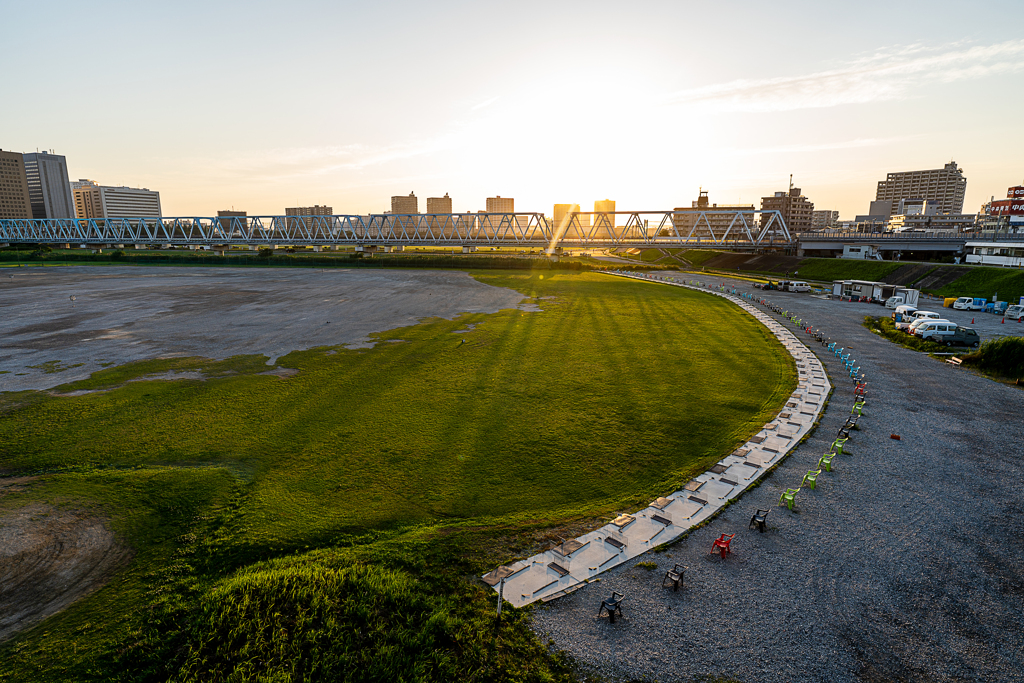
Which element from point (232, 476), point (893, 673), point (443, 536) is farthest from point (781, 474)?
point (232, 476)

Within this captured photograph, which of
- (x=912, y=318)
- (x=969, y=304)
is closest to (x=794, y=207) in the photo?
(x=969, y=304)

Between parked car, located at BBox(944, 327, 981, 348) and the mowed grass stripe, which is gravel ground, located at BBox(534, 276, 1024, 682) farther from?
→ parked car, located at BBox(944, 327, 981, 348)

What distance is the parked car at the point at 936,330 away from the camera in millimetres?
32188

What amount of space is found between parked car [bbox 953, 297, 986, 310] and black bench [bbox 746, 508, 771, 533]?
58.7 metres

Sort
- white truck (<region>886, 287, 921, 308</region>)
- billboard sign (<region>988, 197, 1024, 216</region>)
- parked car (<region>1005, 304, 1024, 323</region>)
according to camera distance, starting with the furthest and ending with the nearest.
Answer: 1. billboard sign (<region>988, 197, 1024, 216</region>)
2. white truck (<region>886, 287, 921, 308</region>)
3. parked car (<region>1005, 304, 1024, 323</region>)

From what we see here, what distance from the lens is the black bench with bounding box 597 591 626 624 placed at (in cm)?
938

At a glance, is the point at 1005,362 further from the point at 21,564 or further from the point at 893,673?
the point at 21,564

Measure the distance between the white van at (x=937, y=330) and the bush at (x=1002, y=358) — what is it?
14.5ft

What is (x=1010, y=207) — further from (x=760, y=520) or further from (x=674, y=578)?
(x=674, y=578)

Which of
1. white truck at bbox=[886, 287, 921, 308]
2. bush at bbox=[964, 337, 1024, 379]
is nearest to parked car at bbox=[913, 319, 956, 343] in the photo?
bush at bbox=[964, 337, 1024, 379]

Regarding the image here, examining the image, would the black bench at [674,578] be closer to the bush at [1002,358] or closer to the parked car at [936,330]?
the bush at [1002,358]

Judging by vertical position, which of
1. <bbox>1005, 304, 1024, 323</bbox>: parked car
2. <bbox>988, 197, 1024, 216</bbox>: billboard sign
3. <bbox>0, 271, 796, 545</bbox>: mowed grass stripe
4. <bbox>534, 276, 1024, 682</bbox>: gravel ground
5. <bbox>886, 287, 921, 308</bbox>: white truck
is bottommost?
<bbox>534, 276, 1024, 682</bbox>: gravel ground

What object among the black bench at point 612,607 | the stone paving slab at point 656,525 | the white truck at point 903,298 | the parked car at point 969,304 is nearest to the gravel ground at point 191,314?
the stone paving slab at point 656,525

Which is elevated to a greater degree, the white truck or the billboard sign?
the billboard sign
